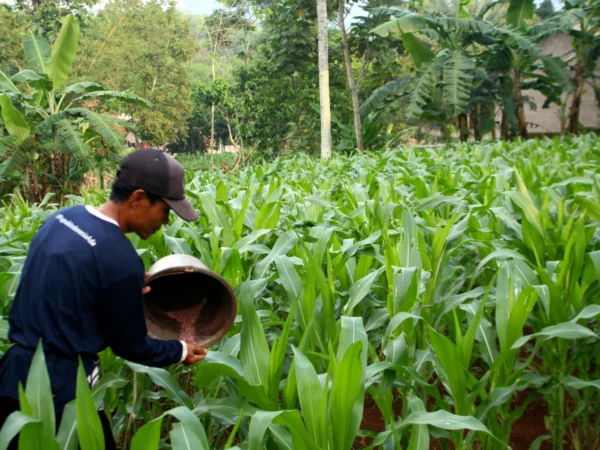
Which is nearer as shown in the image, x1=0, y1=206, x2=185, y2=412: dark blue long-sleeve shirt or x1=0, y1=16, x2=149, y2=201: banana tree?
x1=0, y1=206, x2=185, y2=412: dark blue long-sleeve shirt

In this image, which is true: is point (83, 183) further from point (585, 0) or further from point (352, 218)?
point (585, 0)

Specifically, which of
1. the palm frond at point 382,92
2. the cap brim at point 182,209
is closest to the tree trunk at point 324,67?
the palm frond at point 382,92

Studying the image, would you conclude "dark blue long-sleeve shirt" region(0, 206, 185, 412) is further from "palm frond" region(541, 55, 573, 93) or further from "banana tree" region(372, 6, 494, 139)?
"palm frond" region(541, 55, 573, 93)

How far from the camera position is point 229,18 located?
1115 inches

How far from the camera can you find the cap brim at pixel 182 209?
1801 mm

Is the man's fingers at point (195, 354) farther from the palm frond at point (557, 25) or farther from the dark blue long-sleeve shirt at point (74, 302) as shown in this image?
the palm frond at point (557, 25)

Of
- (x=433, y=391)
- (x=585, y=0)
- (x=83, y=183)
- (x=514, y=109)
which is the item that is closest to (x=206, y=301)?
(x=433, y=391)

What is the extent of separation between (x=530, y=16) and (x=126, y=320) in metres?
14.8

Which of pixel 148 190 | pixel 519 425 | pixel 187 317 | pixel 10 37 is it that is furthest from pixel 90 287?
pixel 10 37

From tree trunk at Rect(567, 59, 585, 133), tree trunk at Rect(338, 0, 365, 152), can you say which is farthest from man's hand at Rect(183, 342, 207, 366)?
tree trunk at Rect(567, 59, 585, 133)

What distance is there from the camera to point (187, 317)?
2299mm

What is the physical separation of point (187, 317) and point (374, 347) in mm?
795

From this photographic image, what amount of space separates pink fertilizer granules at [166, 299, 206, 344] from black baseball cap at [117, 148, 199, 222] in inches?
23.6

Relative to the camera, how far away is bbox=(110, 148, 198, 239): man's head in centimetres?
177
